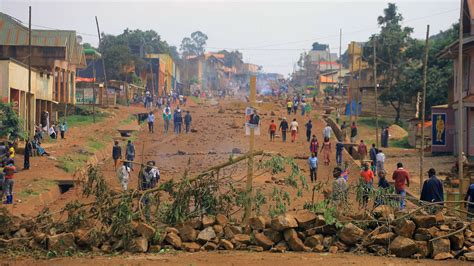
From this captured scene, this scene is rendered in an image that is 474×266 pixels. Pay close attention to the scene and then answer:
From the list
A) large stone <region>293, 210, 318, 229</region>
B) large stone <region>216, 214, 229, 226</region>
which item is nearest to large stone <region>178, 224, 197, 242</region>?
large stone <region>216, 214, 229, 226</region>

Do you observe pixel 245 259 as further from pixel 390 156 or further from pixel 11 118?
pixel 390 156

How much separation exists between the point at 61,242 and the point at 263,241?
4134 mm

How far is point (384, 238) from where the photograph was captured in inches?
539

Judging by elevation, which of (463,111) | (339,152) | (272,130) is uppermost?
(463,111)

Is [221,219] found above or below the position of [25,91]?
below

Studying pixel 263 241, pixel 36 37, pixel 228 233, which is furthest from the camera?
pixel 36 37

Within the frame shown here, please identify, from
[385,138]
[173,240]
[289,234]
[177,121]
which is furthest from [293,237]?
[177,121]

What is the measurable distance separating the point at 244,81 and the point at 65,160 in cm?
9498

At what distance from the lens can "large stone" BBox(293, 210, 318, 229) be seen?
13.8 meters

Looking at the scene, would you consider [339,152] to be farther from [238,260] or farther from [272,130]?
[238,260]

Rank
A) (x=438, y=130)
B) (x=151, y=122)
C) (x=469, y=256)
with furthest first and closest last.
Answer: (x=151, y=122) < (x=438, y=130) < (x=469, y=256)

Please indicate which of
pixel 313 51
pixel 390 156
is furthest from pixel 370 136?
pixel 313 51

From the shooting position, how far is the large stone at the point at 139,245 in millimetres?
13633

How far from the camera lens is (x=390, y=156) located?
35031 mm
